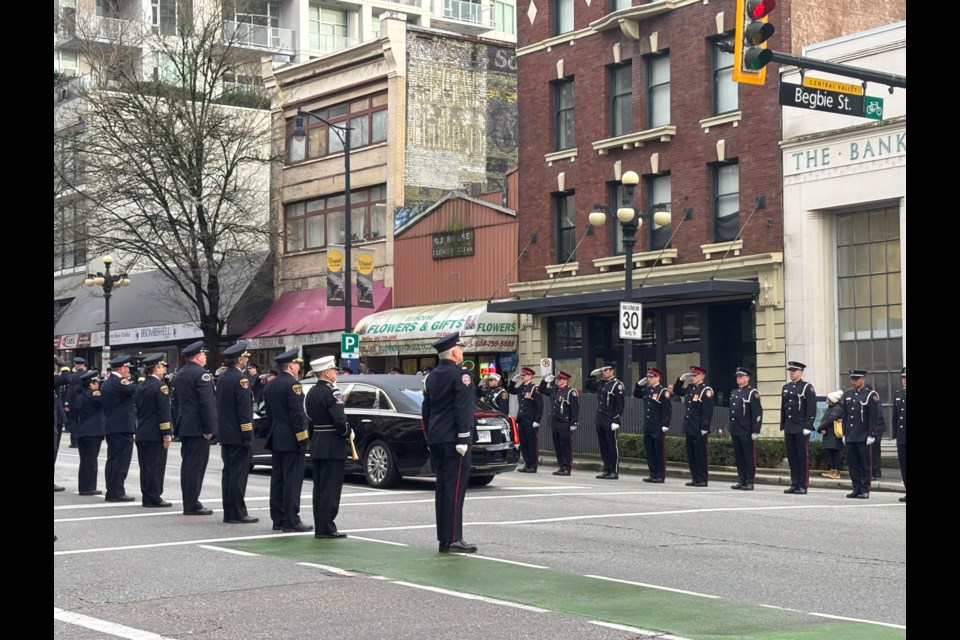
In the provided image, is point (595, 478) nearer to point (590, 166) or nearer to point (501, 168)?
point (590, 166)

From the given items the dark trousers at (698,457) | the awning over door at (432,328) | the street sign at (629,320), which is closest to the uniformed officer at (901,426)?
the dark trousers at (698,457)

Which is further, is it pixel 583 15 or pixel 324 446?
pixel 583 15

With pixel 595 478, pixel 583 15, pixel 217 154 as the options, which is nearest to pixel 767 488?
pixel 595 478

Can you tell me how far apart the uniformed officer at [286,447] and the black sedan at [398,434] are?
4.90 metres

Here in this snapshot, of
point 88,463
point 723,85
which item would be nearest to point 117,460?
point 88,463

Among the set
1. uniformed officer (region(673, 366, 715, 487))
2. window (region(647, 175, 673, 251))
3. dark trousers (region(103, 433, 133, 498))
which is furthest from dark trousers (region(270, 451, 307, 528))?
window (region(647, 175, 673, 251))

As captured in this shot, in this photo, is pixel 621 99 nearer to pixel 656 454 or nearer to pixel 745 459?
pixel 656 454

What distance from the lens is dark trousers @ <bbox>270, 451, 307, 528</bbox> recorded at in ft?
46.9

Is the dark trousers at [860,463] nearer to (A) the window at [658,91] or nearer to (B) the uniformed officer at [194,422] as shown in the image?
(B) the uniformed officer at [194,422]

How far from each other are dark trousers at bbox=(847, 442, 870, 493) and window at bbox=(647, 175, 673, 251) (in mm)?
13095

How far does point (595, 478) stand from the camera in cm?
2425
